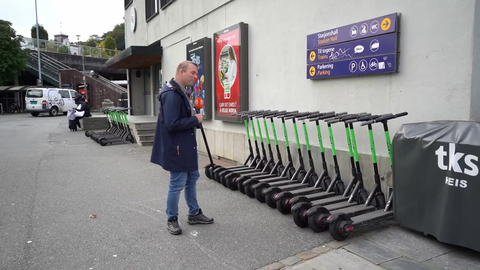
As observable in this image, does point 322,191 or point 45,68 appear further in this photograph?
point 45,68

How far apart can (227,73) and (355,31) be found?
3855 millimetres

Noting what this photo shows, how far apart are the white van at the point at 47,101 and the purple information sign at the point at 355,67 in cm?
2666

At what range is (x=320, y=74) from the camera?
5.76m

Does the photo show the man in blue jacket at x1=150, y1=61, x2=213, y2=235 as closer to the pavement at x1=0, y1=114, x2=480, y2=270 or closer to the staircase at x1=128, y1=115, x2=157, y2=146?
the pavement at x1=0, y1=114, x2=480, y2=270

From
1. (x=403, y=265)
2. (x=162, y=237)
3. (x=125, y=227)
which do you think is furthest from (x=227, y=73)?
(x=403, y=265)

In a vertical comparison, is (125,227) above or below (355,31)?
below

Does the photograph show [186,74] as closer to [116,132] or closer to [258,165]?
[258,165]

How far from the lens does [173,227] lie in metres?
4.27

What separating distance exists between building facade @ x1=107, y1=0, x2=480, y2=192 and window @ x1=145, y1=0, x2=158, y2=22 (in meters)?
4.81

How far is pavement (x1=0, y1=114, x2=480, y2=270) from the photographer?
351 cm

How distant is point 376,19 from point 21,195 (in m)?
5.95

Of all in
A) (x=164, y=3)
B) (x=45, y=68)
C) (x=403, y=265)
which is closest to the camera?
(x=403, y=265)

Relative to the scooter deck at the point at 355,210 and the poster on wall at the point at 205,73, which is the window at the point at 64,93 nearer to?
the poster on wall at the point at 205,73

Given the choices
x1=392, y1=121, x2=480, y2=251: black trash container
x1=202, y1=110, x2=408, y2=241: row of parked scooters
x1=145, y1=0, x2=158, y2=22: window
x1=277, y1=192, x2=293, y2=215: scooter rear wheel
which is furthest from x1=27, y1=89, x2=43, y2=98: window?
x1=392, y1=121, x2=480, y2=251: black trash container
